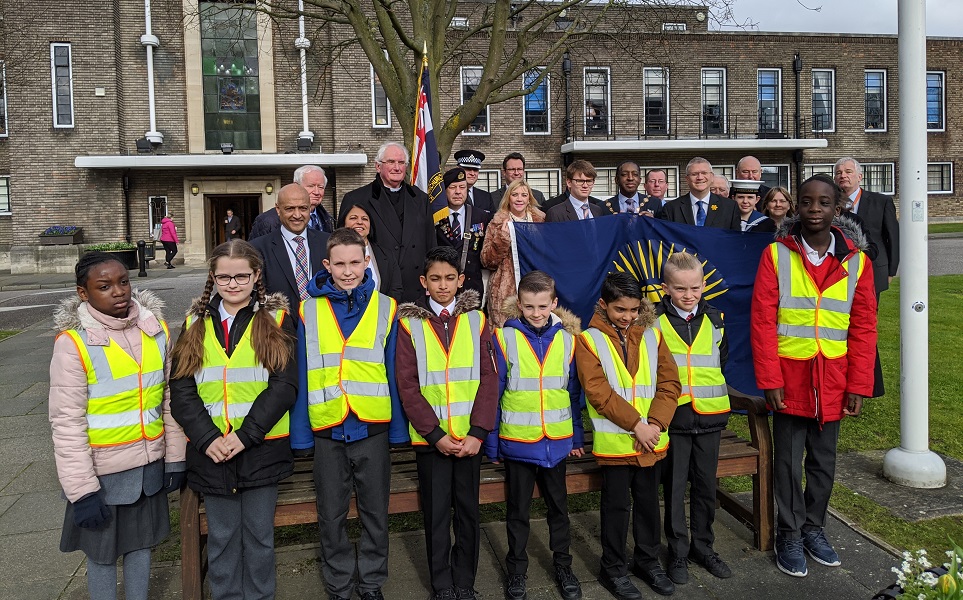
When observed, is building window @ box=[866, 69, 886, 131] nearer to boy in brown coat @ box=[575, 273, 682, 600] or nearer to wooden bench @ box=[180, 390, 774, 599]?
wooden bench @ box=[180, 390, 774, 599]

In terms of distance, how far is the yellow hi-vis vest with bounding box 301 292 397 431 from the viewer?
3480 millimetres

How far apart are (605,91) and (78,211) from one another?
2095cm

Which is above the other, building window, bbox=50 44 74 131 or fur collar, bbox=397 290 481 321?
building window, bbox=50 44 74 131

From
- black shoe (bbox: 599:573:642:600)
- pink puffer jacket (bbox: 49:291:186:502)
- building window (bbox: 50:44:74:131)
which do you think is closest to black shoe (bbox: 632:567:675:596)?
black shoe (bbox: 599:573:642:600)

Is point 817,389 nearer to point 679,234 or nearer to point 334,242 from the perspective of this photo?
point 679,234

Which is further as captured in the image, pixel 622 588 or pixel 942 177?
pixel 942 177

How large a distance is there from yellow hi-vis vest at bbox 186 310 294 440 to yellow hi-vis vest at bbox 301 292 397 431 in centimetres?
26

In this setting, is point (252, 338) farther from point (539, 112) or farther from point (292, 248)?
point (539, 112)

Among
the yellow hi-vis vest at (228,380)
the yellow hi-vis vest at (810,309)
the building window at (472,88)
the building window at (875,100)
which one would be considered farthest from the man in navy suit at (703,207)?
the building window at (875,100)

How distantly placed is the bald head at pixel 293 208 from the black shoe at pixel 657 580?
116 inches

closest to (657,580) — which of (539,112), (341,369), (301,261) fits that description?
(341,369)

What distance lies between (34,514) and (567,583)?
3688mm

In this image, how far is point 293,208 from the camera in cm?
460

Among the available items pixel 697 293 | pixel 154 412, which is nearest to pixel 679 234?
pixel 697 293
